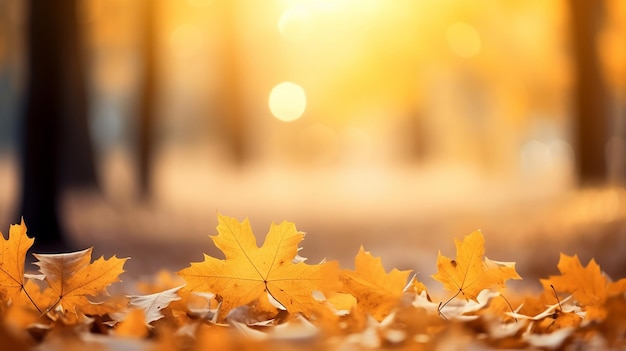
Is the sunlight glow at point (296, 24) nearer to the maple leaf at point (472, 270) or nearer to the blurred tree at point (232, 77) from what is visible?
the blurred tree at point (232, 77)

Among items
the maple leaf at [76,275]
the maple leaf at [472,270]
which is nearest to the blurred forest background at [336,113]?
the maple leaf at [472,270]

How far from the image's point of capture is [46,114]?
22.4 ft

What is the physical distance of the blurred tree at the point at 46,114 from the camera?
6652 mm

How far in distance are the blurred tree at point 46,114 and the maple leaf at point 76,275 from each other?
514 centimetres

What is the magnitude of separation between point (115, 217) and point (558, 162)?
791 inches

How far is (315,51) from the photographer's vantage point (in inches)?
1025

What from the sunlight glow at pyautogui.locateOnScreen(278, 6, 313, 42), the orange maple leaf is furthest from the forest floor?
the sunlight glow at pyautogui.locateOnScreen(278, 6, 313, 42)

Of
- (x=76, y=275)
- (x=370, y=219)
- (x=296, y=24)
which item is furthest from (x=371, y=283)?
(x=296, y=24)

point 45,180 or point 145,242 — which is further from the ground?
point 45,180

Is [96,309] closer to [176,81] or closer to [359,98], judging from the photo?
[359,98]

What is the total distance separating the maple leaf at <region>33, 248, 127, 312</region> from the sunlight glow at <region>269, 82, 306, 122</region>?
88.2ft

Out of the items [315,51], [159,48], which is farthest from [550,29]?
[315,51]

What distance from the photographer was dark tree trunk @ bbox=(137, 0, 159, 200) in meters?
12.1

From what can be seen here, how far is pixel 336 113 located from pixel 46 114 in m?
11.8
